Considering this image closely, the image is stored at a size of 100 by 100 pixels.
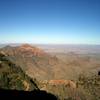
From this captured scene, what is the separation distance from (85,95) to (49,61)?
409ft

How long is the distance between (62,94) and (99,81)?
30.8 meters

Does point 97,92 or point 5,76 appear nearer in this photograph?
point 5,76

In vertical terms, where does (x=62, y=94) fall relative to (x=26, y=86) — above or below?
below

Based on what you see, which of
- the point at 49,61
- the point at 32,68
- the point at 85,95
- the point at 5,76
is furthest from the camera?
the point at 49,61

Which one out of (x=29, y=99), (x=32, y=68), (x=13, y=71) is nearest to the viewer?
(x=29, y=99)

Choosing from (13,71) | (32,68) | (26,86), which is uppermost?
(13,71)

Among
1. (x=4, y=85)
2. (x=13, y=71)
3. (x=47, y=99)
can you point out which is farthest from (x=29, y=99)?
(x=13, y=71)

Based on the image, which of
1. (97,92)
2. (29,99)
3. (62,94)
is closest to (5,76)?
(29,99)

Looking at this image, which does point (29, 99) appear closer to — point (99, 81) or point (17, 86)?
point (17, 86)

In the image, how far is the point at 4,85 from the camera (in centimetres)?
3531

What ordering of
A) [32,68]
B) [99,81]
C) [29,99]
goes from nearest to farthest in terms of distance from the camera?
[29,99] → [99,81] → [32,68]

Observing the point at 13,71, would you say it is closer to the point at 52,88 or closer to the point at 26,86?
the point at 26,86

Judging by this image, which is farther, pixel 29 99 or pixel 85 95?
pixel 85 95

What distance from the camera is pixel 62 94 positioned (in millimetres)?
71375
